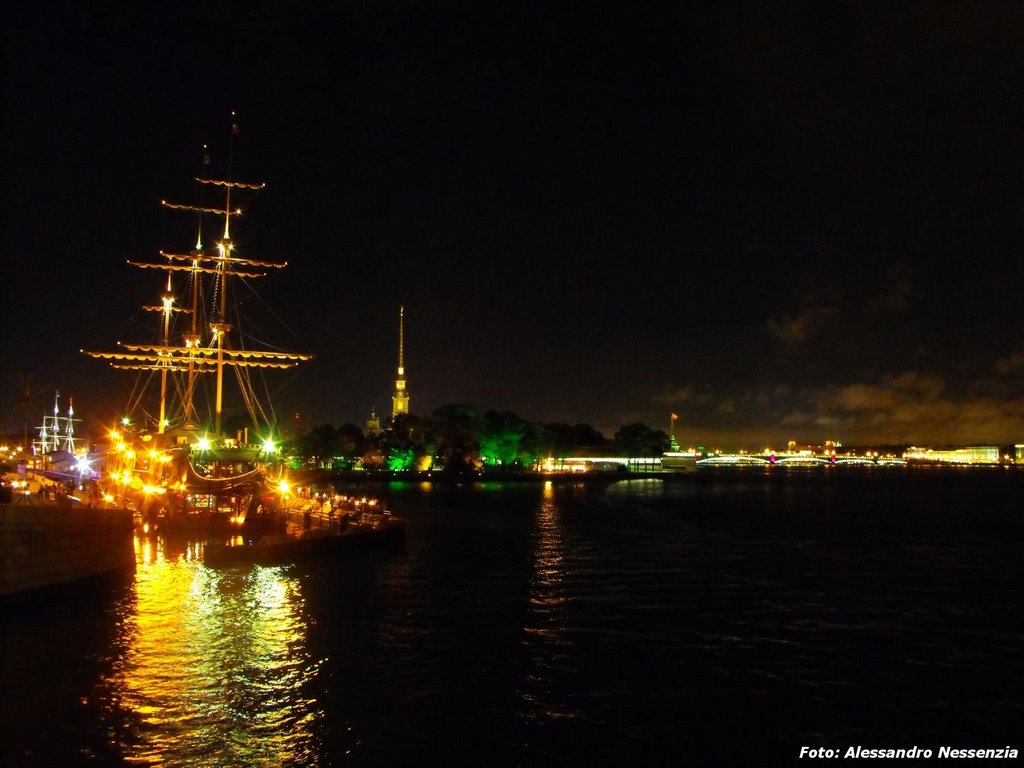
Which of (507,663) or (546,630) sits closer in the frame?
(507,663)

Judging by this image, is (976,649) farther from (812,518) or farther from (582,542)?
(812,518)

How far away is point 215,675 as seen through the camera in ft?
65.0

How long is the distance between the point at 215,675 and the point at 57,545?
10071mm

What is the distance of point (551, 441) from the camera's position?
193 m

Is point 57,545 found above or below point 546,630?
above

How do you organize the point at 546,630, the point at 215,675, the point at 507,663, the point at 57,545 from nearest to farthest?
the point at 215,675, the point at 507,663, the point at 546,630, the point at 57,545

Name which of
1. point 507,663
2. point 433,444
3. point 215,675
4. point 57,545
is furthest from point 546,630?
point 433,444

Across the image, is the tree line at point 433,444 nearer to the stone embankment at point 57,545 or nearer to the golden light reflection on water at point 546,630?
the golden light reflection on water at point 546,630

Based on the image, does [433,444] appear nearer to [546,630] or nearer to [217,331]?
[217,331]

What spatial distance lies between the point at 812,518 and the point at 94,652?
65.8 meters

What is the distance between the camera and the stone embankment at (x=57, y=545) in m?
24.0

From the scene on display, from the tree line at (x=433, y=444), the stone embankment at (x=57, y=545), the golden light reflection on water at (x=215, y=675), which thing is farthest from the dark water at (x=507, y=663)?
the tree line at (x=433, y=444)

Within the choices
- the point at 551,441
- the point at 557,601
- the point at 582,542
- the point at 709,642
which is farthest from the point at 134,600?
the point at 551,441

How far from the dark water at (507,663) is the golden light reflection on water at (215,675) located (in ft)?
0.25
